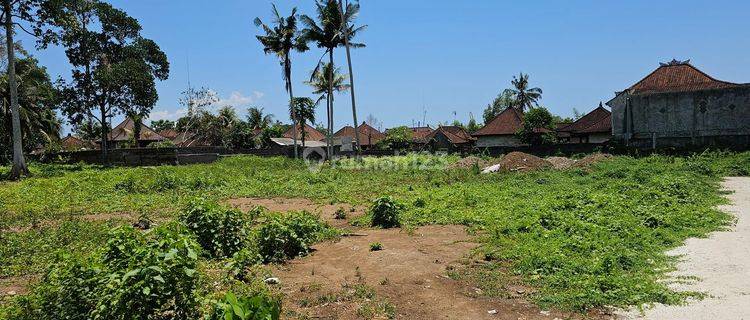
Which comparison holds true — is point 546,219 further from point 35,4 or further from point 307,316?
point 35,4

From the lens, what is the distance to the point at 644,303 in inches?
189

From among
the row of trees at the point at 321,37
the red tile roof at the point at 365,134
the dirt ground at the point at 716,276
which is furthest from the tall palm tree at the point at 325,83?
the dirt ground at the point at 716,276

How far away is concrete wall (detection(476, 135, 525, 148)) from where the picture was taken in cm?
4091

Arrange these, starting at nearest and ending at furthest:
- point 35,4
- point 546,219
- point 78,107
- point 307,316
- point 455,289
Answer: point 307,316 < point 455,289 < point 546,219 < point 35,4 < point 78,107

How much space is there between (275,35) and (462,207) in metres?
26.3

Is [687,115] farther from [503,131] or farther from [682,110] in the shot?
[503,131]

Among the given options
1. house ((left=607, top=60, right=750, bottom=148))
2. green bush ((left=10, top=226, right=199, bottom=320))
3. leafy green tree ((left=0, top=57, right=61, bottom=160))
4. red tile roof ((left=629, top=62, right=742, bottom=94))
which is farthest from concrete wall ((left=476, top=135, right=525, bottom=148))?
green bush ((left=10, top=226, right=199, bottom=320))

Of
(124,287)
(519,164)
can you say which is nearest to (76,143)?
(519,164)

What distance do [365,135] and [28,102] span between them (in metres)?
32.7

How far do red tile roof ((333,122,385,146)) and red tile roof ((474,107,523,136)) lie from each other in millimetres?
→ 15892

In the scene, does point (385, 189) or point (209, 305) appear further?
point (385, 189)

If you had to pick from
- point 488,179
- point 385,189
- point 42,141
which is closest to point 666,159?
point 488,179

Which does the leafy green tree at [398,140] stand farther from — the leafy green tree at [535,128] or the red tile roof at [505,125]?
the leafy green tree at [535,128]

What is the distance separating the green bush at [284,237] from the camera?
682 centimetres
